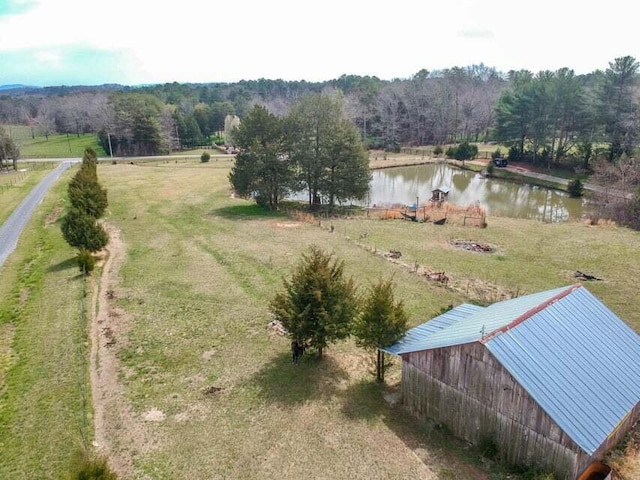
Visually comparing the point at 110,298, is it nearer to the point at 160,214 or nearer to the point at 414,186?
the point at 160,214

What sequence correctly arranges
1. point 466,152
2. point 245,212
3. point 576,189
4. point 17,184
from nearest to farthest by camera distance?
point 245,212 → point 576,189 → point 17,184 → point 466,152

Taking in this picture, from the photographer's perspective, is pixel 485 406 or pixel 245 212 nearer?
pixel 485 406

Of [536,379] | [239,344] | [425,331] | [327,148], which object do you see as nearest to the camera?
[536,379]

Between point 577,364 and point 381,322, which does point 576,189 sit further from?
point 381,322

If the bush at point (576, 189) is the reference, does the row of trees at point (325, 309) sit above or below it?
above

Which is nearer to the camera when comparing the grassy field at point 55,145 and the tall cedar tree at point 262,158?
the tall cedar tree at point 262,158

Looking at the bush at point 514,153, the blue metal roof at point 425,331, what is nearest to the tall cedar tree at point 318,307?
the blue metal roof at point 425,331

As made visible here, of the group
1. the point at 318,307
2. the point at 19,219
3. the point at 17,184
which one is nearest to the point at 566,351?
the point at 318,307

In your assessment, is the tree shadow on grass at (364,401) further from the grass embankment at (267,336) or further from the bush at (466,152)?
the bush at (466,152)
